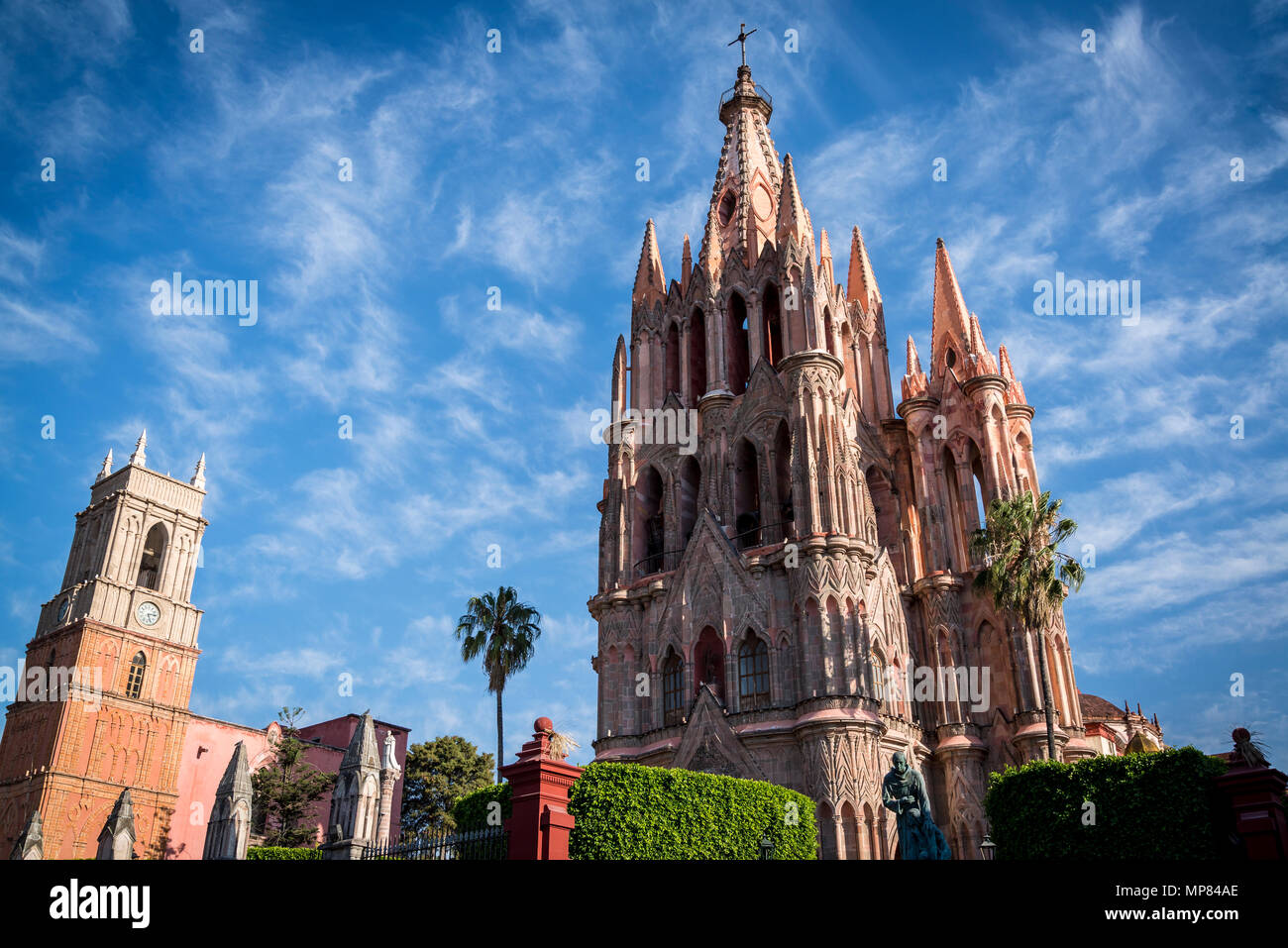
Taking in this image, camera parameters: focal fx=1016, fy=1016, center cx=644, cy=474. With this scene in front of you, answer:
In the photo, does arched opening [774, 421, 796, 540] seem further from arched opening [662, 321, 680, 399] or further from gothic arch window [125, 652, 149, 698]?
gothic arch window [125, 652, 149, 698]

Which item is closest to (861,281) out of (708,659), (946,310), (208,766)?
(946,310)

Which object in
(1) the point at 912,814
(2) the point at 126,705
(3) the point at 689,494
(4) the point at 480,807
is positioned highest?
(3) the point at 689,494

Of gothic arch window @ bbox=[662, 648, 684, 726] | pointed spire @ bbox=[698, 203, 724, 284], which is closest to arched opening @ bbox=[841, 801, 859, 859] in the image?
gothic arch window @ bbox=[662, 648, 684, 726]

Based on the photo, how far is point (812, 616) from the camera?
32250 millimetres

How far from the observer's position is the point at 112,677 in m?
48.2

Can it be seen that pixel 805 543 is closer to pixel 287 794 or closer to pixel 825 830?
pixel 825 830

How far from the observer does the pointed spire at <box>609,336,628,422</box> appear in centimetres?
4278

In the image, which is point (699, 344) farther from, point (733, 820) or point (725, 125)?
point (733, 820)

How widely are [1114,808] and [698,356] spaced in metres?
25.4

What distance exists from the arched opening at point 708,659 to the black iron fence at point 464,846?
15411mm

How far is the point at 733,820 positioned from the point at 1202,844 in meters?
10.3

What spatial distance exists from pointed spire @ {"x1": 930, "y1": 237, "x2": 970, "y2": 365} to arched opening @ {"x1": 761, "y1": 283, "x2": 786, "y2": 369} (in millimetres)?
6471

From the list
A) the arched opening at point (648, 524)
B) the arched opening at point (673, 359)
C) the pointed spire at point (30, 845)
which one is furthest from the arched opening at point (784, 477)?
the pointed spire at point (30, 845)
